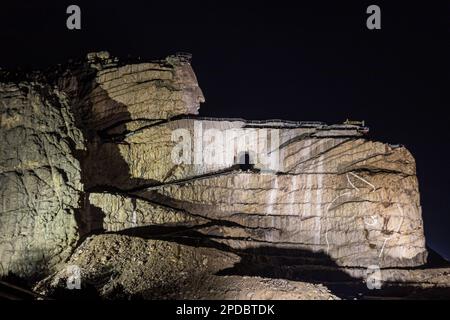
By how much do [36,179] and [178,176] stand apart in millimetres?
11036

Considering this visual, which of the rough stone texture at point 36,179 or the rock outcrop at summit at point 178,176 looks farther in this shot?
the rock outcrop at summit at point 178,176

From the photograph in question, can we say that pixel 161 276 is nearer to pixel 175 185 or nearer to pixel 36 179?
pixel 36 179

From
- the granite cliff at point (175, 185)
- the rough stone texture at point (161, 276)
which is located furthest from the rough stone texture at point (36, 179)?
the rough stone texture at point (161, 276)

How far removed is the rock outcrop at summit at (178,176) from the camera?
40.0m

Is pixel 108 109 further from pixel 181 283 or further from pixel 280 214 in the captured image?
pixel 181 283

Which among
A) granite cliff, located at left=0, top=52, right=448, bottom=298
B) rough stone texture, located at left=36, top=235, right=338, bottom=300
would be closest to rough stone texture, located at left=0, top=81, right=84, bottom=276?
granite cliff, located at left=0, top=52, right=448, bottom=298

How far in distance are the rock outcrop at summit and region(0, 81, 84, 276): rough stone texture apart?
0.06 metres

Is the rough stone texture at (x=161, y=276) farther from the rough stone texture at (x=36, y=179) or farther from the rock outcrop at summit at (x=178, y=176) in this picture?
the rock outcrop at summit at (x=178, y=176)

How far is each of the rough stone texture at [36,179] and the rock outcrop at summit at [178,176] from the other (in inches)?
2.5

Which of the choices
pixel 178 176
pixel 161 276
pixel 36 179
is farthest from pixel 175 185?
pixel 161 276

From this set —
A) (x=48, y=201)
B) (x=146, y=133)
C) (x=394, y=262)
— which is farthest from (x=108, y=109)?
(x=394, y=262)

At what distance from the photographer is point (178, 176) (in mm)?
47531

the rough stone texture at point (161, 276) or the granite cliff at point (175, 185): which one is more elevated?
the granite cliff at point (175, 185)
